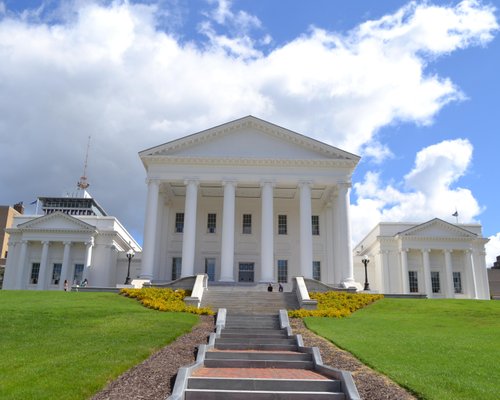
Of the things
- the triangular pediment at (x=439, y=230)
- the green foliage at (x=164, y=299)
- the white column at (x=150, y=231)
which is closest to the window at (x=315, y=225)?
the triangular pediment at (x=439, y=230)

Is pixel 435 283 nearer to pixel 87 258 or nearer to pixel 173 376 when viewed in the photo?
pixel 87 258

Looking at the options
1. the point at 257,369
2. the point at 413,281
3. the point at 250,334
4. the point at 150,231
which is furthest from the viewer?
the point at 413,281

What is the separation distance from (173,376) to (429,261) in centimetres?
4297

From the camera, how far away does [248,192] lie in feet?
151

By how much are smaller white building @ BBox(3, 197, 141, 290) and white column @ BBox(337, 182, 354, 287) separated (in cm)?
2314

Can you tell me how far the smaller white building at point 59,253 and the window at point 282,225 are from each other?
658 inches

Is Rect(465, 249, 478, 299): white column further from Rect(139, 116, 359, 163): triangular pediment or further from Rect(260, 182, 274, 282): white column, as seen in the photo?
Rect(260, 182, 274, 282): white column

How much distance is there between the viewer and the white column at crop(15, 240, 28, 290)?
4684 cm

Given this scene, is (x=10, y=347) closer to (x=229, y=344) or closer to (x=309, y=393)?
(x=229, y=344)

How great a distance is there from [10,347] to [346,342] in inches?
414

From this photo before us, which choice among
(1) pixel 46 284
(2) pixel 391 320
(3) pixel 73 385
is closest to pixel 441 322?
(2) pixel 391 320

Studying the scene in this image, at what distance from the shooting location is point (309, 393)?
10.6 m

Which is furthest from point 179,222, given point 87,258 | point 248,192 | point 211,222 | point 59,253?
point 59,253

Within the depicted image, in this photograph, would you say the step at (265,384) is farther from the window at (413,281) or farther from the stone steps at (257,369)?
the window at (413,281)
